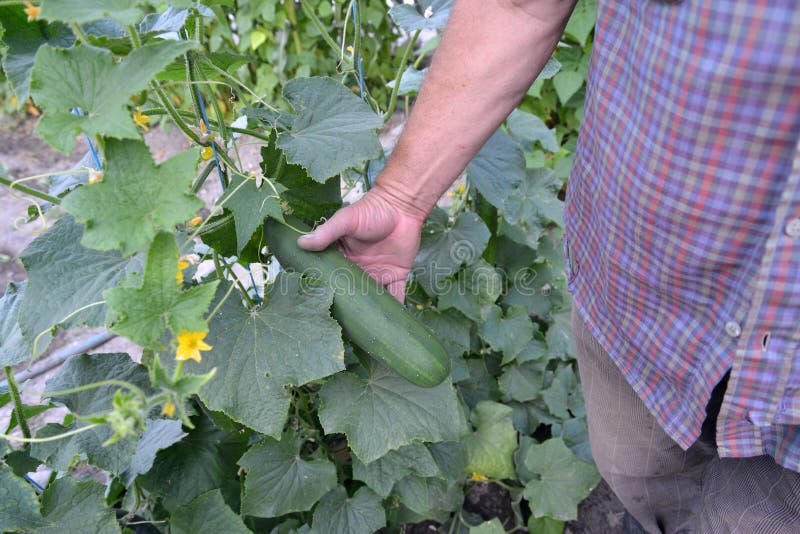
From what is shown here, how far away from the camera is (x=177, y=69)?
0.91 m

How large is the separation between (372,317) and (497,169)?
67 cm

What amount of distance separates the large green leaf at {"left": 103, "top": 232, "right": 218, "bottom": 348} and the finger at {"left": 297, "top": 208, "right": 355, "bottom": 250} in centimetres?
26

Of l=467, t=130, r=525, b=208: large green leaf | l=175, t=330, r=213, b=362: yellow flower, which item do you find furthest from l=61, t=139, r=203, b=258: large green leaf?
l=467, t=130, r=525, b=208: large green leaf

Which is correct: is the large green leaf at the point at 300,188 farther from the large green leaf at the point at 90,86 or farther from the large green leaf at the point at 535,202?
the large green leaf at the point at 535,202

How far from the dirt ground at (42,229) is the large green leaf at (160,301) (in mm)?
231

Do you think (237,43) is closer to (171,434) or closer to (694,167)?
(171,434)

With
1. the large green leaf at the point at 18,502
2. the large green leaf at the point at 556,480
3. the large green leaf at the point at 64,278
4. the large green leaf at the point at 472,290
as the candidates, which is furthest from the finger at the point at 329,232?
the large green leaf at the point at 556,480

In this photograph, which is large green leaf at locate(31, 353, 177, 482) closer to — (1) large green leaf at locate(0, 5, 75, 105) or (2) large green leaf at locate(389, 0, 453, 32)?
(1) large green leaf at locate(0, 5, 75, 105)

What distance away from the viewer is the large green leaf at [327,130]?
2.84ft

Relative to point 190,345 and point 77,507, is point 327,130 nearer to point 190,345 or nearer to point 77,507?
point 190,345

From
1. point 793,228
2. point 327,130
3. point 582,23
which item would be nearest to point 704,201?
point 793,228

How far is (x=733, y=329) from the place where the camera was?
75cm

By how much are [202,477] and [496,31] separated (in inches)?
36.7

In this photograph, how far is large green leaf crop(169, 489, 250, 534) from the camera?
3.22 feet
